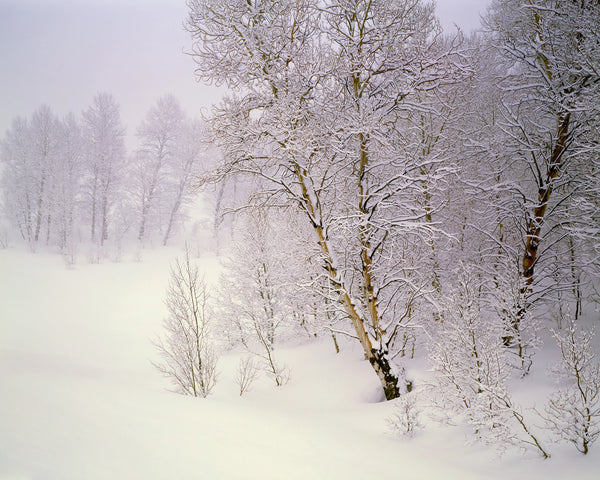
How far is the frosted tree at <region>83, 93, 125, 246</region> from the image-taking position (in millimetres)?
22312

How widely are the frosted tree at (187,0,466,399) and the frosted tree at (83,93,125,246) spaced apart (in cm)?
2080

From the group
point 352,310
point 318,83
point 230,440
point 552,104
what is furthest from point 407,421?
point 552,104

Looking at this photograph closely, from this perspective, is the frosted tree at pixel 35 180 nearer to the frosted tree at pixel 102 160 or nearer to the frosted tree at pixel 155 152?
the frosted tree at pixel 102 160

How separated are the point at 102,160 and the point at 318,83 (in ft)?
74.3

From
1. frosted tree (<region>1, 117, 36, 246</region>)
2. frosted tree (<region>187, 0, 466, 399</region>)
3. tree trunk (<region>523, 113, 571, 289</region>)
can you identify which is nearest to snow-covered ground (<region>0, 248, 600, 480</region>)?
frosted tree (<region>187, 0, 466, 399</region>)

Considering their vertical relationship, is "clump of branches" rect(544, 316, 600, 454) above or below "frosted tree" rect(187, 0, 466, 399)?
below

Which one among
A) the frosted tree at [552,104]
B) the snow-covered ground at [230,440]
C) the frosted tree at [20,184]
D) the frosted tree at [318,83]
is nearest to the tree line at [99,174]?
the frosted tree at [20,184]

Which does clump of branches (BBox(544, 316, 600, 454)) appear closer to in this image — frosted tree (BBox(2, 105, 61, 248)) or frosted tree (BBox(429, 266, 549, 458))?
frosted tree (BBox(429, 266, 549, 458))

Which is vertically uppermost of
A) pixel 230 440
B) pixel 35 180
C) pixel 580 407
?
pixel 35 180

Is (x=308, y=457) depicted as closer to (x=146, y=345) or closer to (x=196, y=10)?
(x=196, y=10)

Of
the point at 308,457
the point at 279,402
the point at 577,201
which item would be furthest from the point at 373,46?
the point at 279,402

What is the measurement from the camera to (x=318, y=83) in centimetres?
563

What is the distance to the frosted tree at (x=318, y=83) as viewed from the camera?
17.3 feet

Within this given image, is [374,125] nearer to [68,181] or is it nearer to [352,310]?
[352,310]
